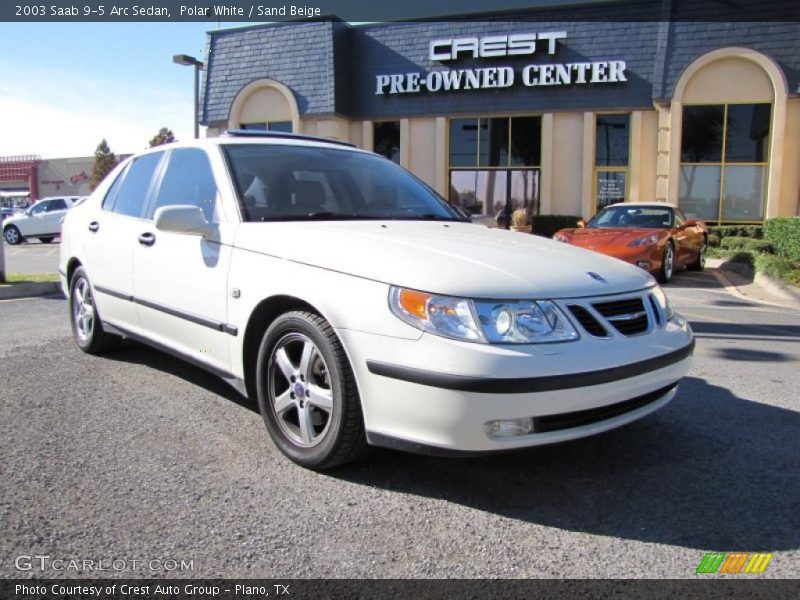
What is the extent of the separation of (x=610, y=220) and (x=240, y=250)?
918 centimetres

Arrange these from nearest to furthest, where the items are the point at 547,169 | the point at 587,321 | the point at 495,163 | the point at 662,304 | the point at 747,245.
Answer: the point at 587,321
the point at 662,304
the point at 747,245
the point at 547,169
the point at 495,163

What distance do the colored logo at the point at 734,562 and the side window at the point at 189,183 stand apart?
2.90 m

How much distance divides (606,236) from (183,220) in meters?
8.02

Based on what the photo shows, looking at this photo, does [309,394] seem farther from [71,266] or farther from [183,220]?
[71,266]

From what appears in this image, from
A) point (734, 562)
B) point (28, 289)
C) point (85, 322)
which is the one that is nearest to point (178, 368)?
point (85, 322)

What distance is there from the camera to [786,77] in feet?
54.4

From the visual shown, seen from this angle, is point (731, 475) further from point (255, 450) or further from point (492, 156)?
point (492, 156)

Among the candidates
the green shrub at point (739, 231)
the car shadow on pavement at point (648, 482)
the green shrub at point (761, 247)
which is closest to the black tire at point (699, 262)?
the green shrub at point (761, 247)

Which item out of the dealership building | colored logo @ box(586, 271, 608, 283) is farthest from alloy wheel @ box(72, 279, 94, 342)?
the dealership building

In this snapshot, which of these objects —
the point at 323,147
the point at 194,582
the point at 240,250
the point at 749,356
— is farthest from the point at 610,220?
the point at 194,582

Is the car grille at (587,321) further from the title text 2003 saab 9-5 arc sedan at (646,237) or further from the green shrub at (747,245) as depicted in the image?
the green shrub at (747,245)

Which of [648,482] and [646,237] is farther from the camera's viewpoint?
[646,237]

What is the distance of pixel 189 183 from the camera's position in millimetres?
4133

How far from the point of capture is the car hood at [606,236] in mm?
10047
